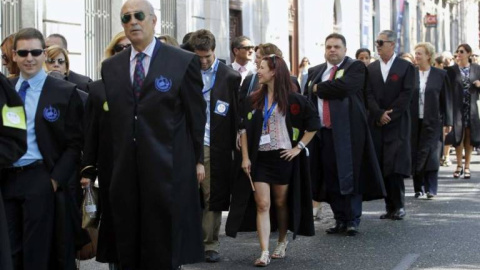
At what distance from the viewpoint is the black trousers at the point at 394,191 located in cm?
1162

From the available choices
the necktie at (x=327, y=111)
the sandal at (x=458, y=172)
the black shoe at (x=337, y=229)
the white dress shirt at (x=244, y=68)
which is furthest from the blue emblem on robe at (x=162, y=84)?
the sandal at (x=458, y=172)

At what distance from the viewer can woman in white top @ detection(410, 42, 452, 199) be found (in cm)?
1352

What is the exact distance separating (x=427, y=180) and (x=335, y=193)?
3351mm

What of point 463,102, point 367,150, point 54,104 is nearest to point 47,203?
point 54,104

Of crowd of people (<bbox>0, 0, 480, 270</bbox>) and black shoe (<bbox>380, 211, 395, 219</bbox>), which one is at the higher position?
crowd of people (<bbox>0, 0, 480, 270</bbox>)

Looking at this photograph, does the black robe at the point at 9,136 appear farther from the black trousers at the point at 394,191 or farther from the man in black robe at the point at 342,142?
the black trousers at the point at 394,191

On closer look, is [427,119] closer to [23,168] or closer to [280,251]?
[280,251]

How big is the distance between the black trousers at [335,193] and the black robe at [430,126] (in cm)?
295

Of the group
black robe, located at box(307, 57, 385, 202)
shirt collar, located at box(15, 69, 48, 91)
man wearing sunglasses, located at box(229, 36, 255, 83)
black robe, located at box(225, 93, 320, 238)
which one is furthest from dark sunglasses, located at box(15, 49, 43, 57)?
man wearing sunglasses, located at box(229, 36, 255, 83)

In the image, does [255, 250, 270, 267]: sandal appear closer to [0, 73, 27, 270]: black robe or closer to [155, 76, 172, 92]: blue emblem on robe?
[155, 76, 172, 92]: blue emblem on robe

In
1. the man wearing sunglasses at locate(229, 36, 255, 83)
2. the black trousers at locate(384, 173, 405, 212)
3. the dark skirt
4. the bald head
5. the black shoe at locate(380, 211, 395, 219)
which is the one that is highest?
the man wearing sunglasses at locate(229, 36, 255, 83)

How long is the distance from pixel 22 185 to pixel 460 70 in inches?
458

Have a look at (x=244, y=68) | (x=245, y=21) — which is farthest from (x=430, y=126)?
(x=245, y=21)

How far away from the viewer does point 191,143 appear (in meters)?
6.67
